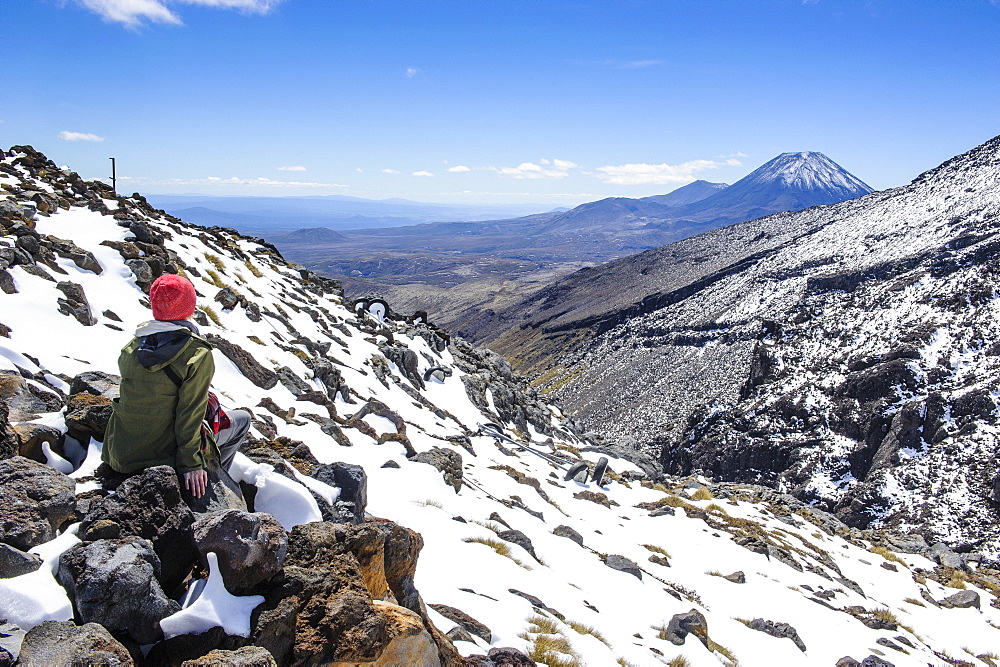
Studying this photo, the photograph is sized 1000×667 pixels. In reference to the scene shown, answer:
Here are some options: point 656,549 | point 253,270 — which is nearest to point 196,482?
point 656,549

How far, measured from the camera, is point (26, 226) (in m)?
14.5

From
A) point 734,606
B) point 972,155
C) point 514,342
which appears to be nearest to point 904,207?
point 972,155

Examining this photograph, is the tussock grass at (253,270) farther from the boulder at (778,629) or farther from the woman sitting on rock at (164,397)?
the boulder at (778,629)

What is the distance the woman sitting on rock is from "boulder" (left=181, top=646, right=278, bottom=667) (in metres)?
1.84

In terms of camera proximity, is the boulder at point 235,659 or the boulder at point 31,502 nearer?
the boulder at point 235,659

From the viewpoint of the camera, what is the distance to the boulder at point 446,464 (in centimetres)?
1284

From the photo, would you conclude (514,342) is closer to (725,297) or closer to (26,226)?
(725,297)

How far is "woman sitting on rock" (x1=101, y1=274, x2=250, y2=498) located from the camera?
5039 mm

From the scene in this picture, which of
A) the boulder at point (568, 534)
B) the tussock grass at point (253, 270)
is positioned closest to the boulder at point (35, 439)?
the boulder at point (568, 534)

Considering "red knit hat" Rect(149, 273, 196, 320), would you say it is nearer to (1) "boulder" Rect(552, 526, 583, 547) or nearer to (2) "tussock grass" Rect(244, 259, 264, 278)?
(1) "boulder" Rect(552, 526, 583, 547)

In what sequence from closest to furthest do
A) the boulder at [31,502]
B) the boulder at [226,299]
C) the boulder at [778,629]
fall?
the boulder at [31,502]
the boulder at [778,629]
the boulder at [226,299]

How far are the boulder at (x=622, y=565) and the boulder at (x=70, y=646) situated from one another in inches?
405

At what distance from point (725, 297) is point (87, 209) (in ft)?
291

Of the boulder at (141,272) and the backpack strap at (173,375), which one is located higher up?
the boulder at (141,272)
